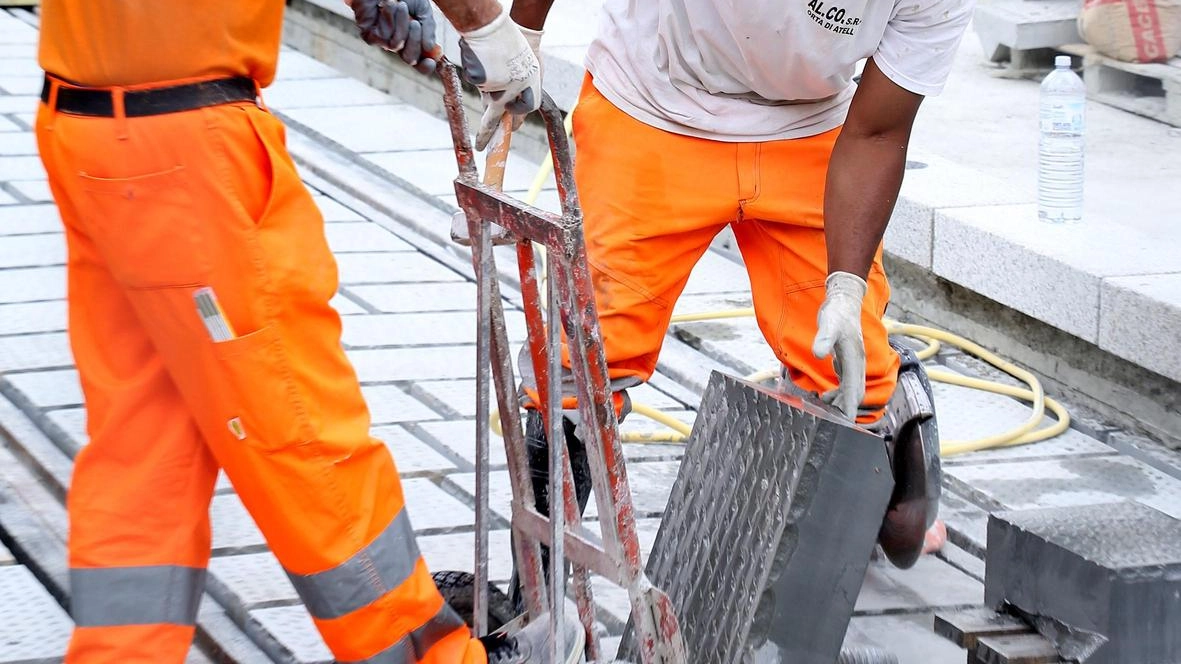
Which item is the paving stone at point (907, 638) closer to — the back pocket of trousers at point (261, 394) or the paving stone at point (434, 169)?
the back pocket of trousers at point (261, 394)

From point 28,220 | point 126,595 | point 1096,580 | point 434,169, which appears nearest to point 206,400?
point 126,595

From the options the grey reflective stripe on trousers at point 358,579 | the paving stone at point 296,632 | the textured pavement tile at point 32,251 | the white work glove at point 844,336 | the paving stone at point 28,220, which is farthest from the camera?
the paving stone at point 28,220

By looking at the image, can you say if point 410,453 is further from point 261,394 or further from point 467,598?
point 261,394

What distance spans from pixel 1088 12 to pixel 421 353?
→ 3240 millimetres

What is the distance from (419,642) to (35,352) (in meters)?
2.38

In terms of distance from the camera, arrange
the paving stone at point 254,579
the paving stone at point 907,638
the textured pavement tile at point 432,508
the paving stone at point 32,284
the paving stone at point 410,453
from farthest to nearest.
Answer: the paving stone at point 32,284 < the paving stone at point 410,453 < the textured pavement tile at point 432,508 < the paving stone at point 254,579 < the paving stone at point 907,638

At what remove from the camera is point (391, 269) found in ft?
17.4

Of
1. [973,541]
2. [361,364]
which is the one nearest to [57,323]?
[361,364]

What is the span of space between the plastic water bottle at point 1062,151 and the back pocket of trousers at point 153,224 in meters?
2.90

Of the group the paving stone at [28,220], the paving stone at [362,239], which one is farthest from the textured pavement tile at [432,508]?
the paving stone at [28,220]

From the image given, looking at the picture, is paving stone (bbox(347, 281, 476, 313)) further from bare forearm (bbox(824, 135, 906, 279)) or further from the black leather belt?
the black leather belt

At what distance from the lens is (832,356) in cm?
298

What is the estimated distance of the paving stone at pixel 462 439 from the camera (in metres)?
3.94

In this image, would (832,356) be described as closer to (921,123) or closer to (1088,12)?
(921,123)
